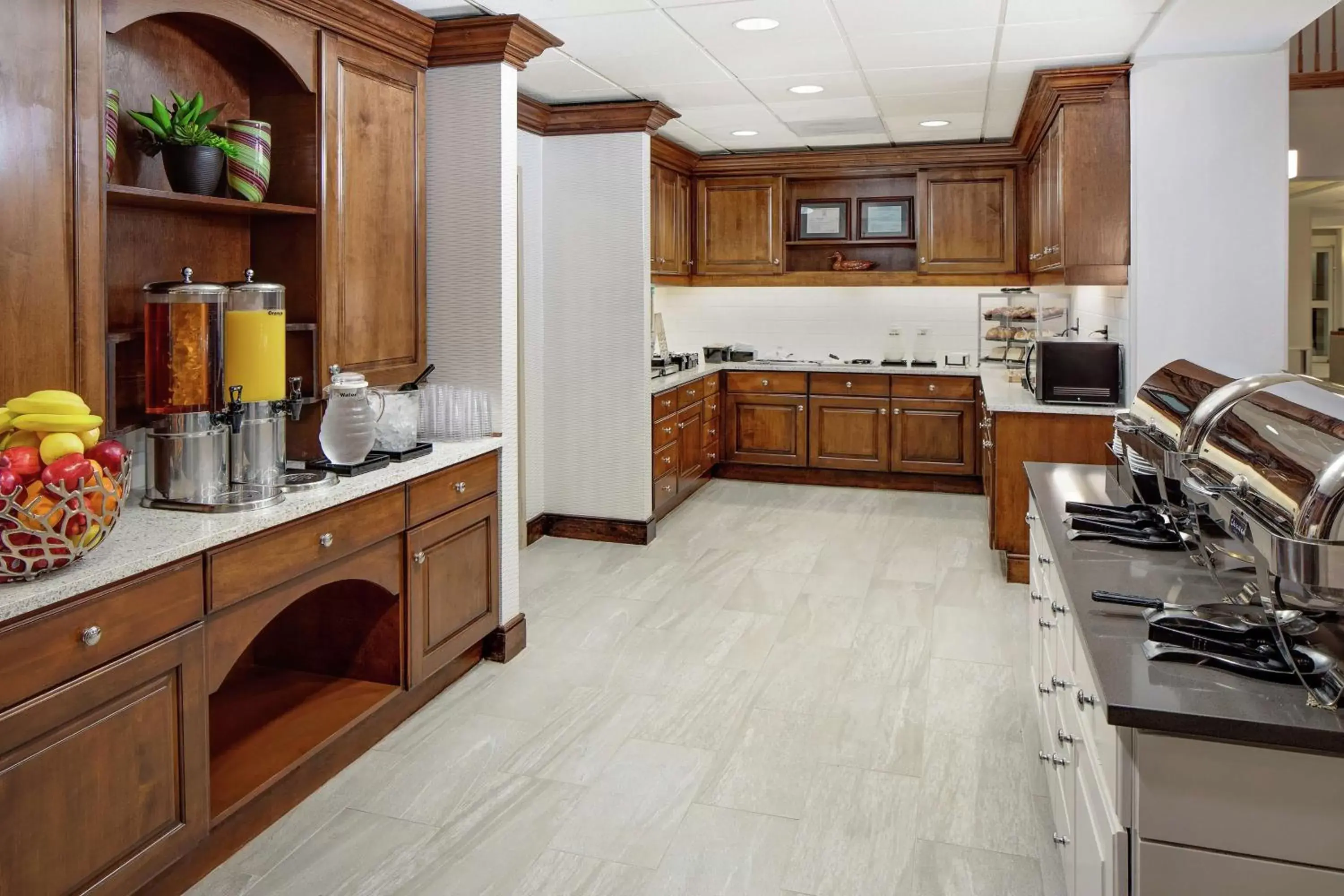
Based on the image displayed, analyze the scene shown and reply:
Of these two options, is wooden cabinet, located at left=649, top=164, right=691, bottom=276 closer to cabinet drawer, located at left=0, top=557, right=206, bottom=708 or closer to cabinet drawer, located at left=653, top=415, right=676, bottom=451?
cabinet drawer, located at left=653, top=415, right=676, bottom=451

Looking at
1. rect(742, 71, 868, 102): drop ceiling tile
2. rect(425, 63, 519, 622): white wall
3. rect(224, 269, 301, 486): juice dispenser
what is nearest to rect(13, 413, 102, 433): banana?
rect(224, 269, 301, 486): juice dispenser

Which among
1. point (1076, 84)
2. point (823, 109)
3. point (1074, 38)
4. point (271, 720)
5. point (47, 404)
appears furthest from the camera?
point (823, 109)

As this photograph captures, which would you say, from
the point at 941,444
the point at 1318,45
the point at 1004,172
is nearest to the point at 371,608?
the point at 941,444

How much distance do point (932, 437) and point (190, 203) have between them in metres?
5.51

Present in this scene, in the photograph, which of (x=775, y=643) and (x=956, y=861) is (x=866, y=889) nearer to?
(x=956, y=861)

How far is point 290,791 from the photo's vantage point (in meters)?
2.71

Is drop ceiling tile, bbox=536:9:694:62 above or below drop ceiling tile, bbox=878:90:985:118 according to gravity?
below

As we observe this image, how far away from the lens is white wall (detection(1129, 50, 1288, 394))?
426 centimetres

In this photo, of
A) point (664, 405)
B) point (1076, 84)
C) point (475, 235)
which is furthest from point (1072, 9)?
point (664, 405)

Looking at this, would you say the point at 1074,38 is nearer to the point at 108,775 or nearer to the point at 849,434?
the point at 849,434

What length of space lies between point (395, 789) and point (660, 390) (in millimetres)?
3477

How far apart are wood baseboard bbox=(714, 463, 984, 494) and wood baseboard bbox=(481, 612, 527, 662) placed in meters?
3.99

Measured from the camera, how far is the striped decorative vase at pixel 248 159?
2.92m

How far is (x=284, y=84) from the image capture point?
10.4 feet
